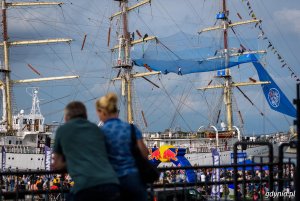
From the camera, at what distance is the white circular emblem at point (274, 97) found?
148 feet

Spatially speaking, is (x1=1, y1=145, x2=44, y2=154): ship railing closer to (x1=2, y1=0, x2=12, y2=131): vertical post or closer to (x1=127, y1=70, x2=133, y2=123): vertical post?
(x1=2, y1=0, x2=12, y2=131): vertical post

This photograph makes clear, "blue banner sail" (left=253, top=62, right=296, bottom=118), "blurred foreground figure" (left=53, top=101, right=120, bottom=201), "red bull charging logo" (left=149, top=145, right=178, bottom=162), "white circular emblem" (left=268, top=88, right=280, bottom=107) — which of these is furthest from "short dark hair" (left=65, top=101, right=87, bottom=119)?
"white circular emblem" (left=268, top=88, right=280, bottom=107)

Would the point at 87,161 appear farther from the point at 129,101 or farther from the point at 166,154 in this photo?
the point at 129,101

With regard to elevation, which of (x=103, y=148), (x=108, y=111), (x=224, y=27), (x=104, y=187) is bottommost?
(x=104, y=187)

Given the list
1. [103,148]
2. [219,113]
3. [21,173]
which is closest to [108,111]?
[103,148]

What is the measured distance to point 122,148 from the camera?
569cm

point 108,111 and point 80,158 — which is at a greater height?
point 108,111

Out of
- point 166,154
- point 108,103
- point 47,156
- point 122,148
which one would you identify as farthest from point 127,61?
point 122,148

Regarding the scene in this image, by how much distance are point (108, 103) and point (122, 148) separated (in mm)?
475

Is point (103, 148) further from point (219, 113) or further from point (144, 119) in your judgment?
point (219, 113)

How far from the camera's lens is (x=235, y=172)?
8875 mm

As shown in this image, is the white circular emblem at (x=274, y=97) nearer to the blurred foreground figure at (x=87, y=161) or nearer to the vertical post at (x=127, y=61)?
the vertical post at (x=127, y=61)

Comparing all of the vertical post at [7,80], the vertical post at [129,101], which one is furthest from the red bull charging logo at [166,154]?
the vertical post at [7,80]

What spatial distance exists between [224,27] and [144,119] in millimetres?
16899
